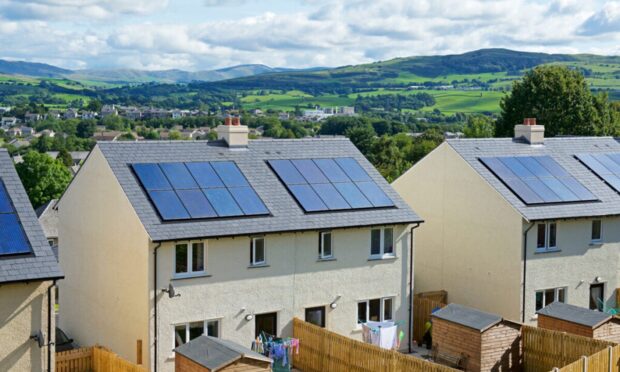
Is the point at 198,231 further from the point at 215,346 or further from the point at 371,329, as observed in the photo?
the point at 371,329

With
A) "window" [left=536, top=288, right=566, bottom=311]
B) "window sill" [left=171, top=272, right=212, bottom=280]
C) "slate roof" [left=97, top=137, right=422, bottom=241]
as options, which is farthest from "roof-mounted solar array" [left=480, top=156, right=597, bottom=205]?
"window sill" [left=171, top=272, right=212, bottom=280]

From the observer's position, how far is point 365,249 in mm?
31688

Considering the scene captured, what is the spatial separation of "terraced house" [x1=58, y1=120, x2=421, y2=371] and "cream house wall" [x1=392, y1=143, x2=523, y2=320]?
4.77 metres

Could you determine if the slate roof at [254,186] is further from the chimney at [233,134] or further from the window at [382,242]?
the window at [382,242]

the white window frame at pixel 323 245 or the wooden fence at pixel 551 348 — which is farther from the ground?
the white window frame at pixel 323 245

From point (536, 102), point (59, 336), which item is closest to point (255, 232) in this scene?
point (59, 336)

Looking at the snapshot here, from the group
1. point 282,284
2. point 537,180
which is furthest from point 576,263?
point 282,284

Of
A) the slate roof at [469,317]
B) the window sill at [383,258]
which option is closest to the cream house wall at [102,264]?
the window sill at [383,258]

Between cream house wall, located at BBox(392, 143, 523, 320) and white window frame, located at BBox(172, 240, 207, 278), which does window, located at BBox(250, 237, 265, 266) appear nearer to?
white window frame, located at BBox(172, 240, 207, 278)

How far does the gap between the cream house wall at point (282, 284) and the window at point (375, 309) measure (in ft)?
0.90

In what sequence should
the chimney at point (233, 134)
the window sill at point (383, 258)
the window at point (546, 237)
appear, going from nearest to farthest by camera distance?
the window sill at point (383, 258)
the chimney at point (233, 134)
the window at point (546, 237)

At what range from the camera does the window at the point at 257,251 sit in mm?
29281

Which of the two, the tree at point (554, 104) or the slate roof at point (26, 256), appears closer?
the slate roof at point (26, 256)

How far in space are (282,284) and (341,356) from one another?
145 inches
